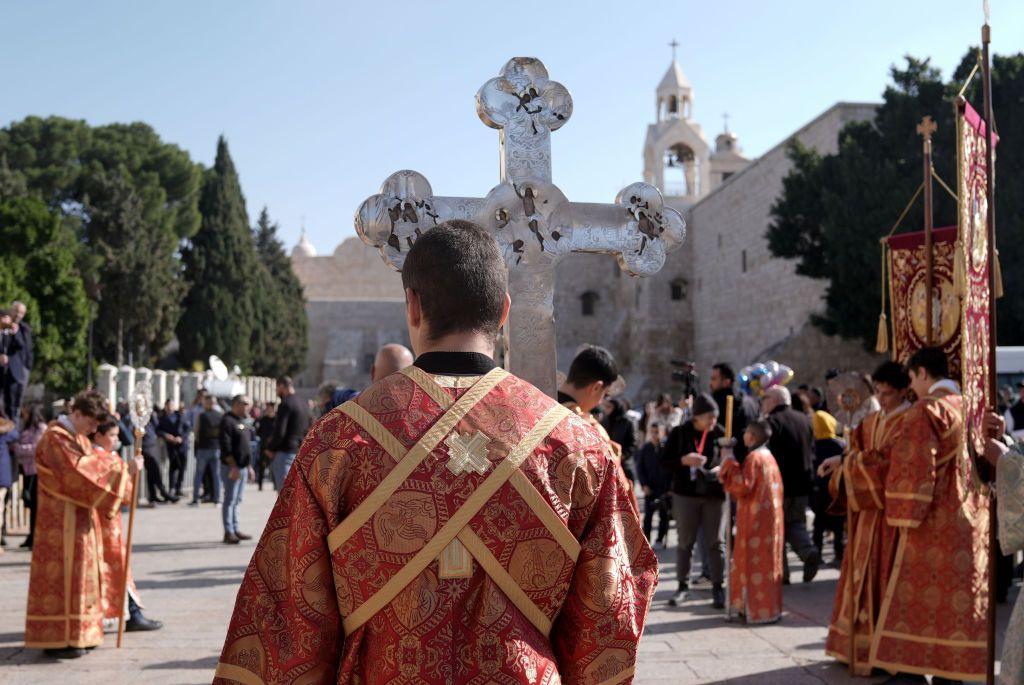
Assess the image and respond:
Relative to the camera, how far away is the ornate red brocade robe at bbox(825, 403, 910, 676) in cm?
530

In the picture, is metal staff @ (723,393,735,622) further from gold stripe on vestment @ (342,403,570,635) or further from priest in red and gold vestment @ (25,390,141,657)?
gold stripe on vestment @ (342,403,570,635)

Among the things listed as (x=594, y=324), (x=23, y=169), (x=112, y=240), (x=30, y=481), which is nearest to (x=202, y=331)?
(x=112, y=240)

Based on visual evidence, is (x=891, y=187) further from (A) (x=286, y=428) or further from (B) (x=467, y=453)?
(B) (x=467, y=453)

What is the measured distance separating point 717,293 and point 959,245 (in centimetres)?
3533

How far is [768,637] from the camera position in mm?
6422

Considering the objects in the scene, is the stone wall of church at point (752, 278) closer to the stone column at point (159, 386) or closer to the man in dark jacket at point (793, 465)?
the stone column at point (159, 386)

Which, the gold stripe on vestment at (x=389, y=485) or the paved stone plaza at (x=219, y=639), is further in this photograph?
the paved stone plaza at (x=219, y=639)

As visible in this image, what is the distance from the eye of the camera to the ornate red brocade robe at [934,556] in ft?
16.6

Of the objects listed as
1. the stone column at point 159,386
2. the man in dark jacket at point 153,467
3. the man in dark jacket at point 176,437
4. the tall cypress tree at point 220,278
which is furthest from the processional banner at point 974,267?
the tall cypress tree at point 220,278

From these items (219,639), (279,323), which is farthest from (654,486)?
(279,323)

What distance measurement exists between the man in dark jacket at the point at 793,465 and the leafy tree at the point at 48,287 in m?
23.8

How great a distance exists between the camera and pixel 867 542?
5402 mm

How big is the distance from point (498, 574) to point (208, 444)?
12.7 m

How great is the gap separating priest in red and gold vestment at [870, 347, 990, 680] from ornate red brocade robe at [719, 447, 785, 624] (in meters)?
1.61
